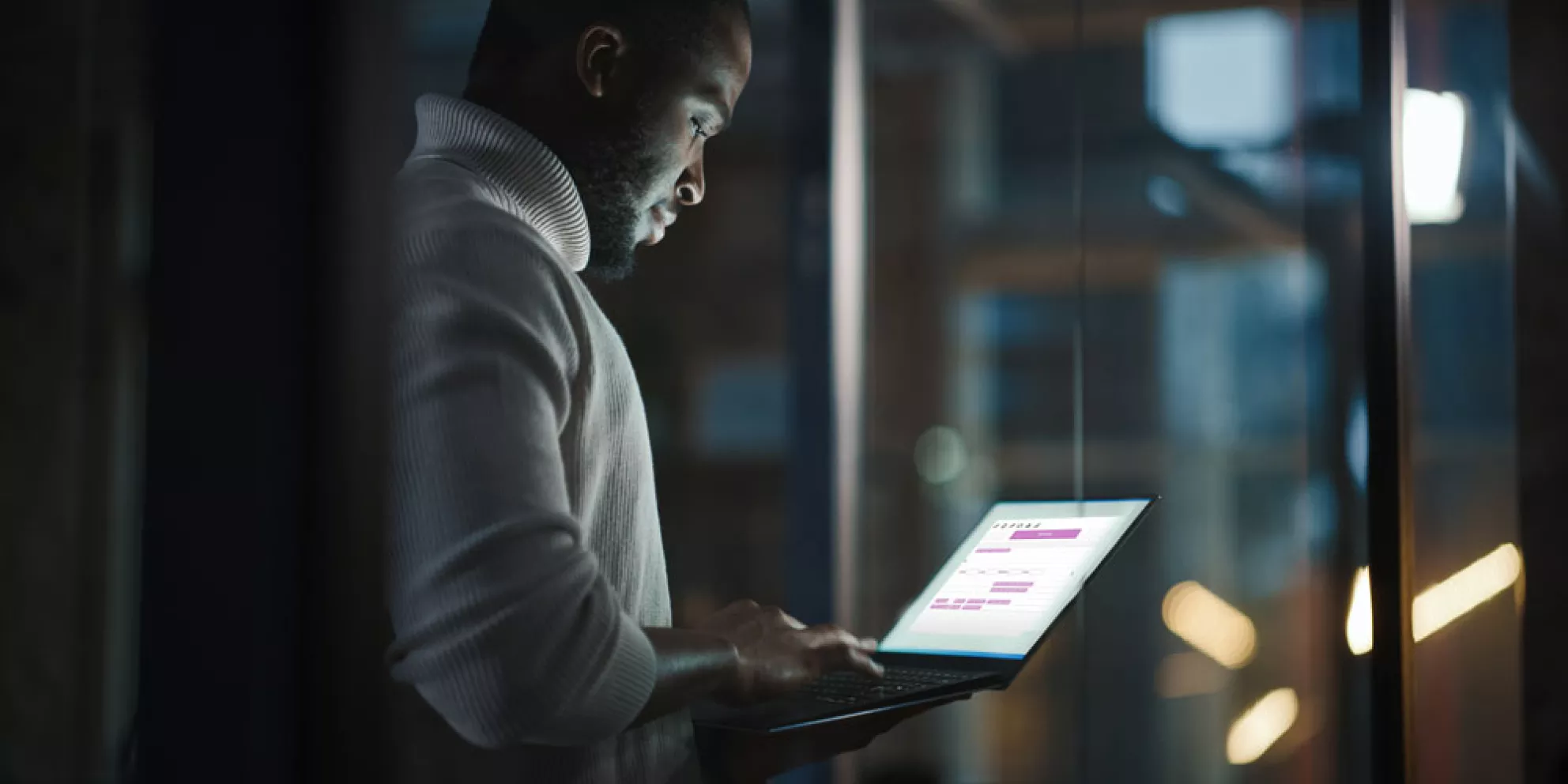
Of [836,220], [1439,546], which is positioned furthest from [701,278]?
[1439,546]

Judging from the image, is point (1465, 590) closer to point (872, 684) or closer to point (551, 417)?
point (872, 684)

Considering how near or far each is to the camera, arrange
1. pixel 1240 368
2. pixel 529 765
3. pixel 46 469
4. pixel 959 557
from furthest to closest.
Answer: pixel 1240 368, pixel 959 557, pixel 529 765, pixel 46 469

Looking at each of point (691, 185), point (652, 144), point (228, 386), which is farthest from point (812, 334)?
point (228, 386)

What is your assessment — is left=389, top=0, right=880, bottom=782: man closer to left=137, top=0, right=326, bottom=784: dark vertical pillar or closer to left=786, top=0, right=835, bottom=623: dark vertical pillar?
left=137, top=0, right=326, bottom=784: dark vertical pillar

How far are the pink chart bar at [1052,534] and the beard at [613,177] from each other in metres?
0.71

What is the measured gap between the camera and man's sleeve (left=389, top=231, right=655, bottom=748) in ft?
4.51

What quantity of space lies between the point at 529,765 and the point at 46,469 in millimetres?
571

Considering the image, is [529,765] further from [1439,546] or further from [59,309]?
[1439,546]

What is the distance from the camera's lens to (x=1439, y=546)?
8.52 feet

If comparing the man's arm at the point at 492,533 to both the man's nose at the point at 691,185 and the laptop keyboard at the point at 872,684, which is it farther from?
the man's nose at the point at 691,185

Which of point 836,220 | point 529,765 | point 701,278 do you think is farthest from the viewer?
point 836,220

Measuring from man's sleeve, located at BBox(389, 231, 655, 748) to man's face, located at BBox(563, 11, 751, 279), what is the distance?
282 mm

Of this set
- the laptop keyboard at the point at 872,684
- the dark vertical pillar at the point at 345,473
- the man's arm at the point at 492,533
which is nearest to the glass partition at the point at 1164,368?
the laptop keyboard at the point at 872,684

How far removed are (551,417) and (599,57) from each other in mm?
490
